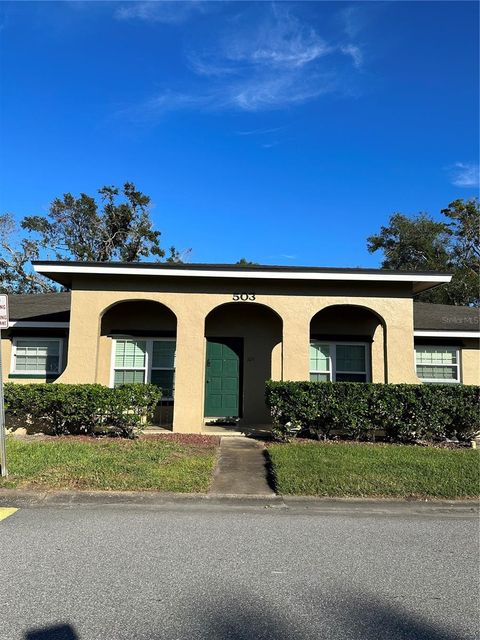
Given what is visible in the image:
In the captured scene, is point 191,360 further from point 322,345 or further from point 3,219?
point 3,219

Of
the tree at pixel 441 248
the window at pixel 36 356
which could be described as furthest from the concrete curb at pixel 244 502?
the tree at pixel 441 248

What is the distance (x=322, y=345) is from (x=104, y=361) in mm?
5747

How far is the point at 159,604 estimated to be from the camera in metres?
3.56

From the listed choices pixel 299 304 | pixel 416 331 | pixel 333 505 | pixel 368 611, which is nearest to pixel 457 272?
pixel 416 331

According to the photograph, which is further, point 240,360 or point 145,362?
point 240,360

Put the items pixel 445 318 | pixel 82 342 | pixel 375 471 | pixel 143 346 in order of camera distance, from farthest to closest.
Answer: pixel 445 318 → pixel 143 346 → pixel 82 342 → pixel 375 471

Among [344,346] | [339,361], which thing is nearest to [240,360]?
[339,361]

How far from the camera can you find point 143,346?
13016mm

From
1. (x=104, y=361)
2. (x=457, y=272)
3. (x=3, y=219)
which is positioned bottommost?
(x=104, y=361)

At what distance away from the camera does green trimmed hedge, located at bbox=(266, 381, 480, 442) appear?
9930 mm

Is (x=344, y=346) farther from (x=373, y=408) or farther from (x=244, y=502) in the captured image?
(x=244, y=502)

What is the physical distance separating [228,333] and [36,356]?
17.3ft

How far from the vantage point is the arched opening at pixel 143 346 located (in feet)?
42.2

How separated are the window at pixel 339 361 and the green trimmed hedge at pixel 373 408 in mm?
2816
